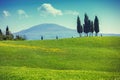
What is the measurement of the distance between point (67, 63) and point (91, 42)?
3790cm

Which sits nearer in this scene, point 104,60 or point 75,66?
point 75,66

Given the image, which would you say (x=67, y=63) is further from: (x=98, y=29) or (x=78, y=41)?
(x=98, y=29)

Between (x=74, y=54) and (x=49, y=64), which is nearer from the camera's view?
(x=49, y=64)

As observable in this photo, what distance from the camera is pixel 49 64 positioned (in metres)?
55.2

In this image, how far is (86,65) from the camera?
5572 centimetres

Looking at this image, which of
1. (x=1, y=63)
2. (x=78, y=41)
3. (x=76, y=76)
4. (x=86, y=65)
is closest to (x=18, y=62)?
(x=1, y=63)

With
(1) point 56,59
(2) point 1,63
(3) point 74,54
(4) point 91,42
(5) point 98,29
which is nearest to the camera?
(2) point 1,63

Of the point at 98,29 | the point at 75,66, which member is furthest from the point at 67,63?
the point at 98,29

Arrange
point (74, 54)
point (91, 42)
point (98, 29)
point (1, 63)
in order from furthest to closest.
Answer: point (98, 29) → point (91, 42) → point (74, 54) → point (1, 63)

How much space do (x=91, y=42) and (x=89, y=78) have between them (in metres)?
61.6

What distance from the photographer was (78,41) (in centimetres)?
9456

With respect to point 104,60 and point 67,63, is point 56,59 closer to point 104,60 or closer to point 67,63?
point 67,63

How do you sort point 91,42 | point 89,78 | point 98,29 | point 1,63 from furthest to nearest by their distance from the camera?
1. point 98,29
2. point 91,42
3. point 1,63
4. point 89,78

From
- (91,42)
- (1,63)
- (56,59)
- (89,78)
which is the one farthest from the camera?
(91,42)
